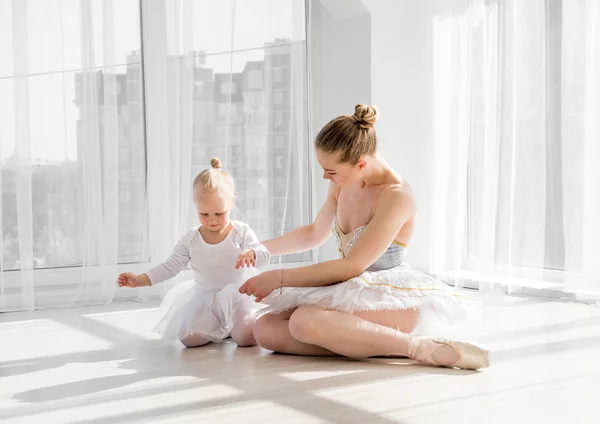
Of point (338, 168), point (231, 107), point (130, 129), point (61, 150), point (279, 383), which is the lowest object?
point (279, 383)

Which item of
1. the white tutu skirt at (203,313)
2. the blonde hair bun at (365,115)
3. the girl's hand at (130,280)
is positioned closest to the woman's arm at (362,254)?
the blonde hair bun at (365,115)

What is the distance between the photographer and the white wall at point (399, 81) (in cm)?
417

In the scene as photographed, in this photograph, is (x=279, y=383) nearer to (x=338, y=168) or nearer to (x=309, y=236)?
(x=338, y=168)

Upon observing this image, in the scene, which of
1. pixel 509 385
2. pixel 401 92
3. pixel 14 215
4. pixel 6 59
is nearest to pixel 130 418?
pixel 509 385

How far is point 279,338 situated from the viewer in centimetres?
230

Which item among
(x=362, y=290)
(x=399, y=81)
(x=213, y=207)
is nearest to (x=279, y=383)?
(x=362, y=290)

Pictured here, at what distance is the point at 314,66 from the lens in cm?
433

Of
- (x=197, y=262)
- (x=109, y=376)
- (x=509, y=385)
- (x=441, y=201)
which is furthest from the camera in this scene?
(x=441, y=201)

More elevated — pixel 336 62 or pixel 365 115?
pixel 336 62

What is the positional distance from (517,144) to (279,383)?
217 centimetres

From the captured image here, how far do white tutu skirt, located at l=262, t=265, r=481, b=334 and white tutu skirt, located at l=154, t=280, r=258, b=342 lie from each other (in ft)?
0.94

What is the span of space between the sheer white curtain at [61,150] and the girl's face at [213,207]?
1199mm

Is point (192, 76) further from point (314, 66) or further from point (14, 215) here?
point (14, 215)

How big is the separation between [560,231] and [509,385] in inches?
68.9
